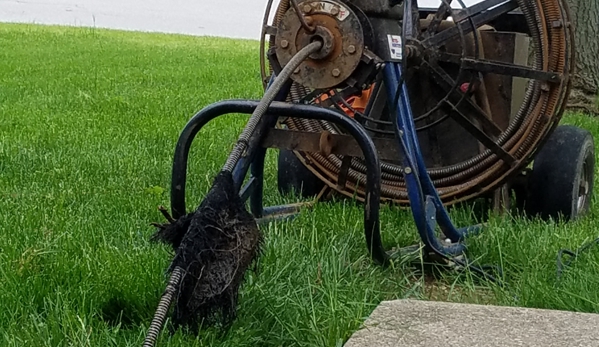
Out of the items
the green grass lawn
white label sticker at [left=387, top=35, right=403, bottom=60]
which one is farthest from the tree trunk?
white label sticker at [left=387, top=35, right=403, bottom=60]

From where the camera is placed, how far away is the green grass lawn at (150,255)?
7.21 feet

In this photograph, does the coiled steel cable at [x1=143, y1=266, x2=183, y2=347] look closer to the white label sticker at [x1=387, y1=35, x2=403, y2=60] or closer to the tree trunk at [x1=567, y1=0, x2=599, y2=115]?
the white label sticker at [x1=387, y1=35, x2=403, y2=60]

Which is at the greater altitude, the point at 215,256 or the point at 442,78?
the point at 442,78

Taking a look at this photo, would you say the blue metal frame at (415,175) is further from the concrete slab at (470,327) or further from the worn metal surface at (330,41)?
the concrete slab at (470,327)

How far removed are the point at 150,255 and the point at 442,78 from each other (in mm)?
1312

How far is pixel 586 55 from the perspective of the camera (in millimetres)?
6828

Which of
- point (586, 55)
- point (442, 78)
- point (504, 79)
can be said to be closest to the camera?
point (442, 78)

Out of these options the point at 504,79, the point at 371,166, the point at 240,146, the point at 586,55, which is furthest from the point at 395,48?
the point at 586,55

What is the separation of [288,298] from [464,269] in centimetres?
74

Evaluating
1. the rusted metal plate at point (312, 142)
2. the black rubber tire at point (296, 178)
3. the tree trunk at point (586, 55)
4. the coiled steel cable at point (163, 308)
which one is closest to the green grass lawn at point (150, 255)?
the black rubber tire at point (296, 178)

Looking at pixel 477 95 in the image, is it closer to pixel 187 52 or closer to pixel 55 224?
pixel 55 224

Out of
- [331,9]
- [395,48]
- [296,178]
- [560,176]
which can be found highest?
[331,9]

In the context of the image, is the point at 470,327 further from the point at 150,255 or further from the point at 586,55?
the point at 586,55

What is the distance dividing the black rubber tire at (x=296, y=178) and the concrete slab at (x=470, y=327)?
1.74 meters
